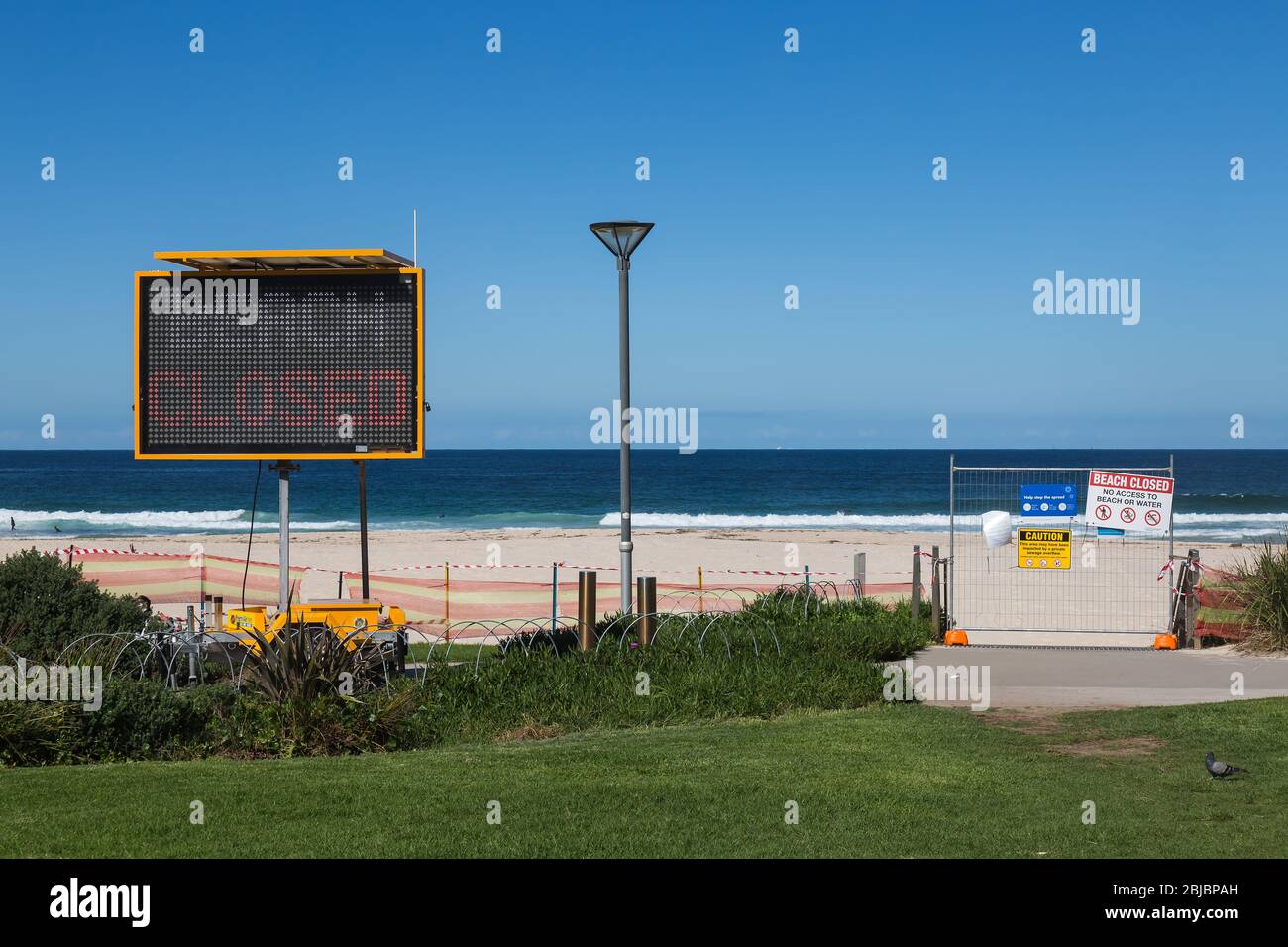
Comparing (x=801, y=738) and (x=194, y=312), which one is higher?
(x=194, y=312)

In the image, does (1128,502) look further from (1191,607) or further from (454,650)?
(454,650)

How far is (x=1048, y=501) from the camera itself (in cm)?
1652

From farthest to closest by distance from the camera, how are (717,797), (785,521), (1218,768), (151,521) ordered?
(151,521) → (785,521) → (1218,768) → (717,797)

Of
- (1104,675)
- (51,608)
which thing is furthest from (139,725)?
(1104,675)

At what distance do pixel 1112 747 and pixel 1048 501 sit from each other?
733cm

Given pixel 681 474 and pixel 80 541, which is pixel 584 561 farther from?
pixel 681 474

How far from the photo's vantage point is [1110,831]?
22.6 ft

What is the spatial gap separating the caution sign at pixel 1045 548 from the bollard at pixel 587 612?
593cm

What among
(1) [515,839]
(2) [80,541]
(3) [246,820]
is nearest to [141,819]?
(3) [246,820]

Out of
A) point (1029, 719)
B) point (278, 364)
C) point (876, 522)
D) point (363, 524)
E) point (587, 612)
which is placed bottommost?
point (1029, 719)

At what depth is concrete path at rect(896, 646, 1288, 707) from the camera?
40.1 ft

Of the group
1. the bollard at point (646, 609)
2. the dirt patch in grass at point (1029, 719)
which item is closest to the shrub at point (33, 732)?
the bollard at point (646, 609)

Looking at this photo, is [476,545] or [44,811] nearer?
[44,811]

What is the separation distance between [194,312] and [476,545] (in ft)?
101
